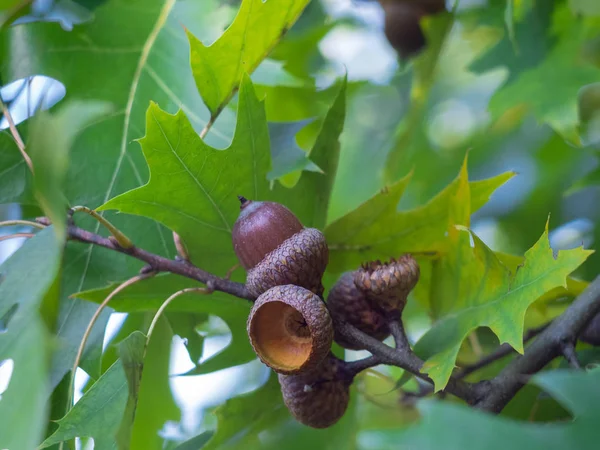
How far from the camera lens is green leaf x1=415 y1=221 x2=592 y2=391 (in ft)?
3.06

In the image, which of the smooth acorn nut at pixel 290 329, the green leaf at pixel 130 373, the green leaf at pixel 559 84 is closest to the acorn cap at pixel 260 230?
the smooth acorn nut at pixel 290 329

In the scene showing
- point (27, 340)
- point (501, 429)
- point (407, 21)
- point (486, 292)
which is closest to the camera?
point (501, 429)

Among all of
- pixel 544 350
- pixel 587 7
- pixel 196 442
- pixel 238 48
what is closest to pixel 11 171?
pixel 238 48

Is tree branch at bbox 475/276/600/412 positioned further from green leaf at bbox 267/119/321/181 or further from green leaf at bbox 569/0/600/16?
green leaf at bbox 569/0/600/16

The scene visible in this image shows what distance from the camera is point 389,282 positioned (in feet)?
3.56

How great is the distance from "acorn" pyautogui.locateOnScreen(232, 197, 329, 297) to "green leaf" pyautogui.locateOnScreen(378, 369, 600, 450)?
1.55ft

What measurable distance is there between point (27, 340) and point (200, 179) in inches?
15.7

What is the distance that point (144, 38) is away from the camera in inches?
60.7

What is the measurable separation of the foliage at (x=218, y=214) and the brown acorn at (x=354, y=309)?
0.27 feet

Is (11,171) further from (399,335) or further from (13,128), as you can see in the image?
(399,335)

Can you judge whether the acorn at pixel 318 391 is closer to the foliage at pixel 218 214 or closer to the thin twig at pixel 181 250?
the foliage at pixel 218 214

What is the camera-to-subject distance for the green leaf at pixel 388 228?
4.12ft

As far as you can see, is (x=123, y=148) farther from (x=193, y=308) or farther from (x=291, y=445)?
(x=291, y=445)

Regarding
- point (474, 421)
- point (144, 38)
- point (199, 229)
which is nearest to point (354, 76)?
point (144, 38)
